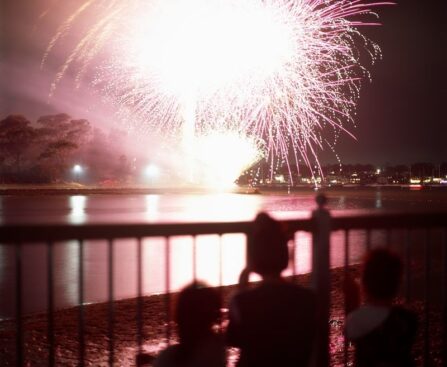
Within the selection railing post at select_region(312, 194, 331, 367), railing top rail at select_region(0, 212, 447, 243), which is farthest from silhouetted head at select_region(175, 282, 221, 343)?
railing post at select_region(312, 194, 331, 367)

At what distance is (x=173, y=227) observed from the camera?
3180mm

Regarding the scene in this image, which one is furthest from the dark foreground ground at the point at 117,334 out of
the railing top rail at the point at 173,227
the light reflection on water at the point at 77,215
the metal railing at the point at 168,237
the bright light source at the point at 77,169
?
the bright light source at the point at 77,169

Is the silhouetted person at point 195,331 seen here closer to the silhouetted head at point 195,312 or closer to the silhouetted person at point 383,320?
the silhouetted head at point 195,312

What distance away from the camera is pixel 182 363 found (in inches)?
97.1

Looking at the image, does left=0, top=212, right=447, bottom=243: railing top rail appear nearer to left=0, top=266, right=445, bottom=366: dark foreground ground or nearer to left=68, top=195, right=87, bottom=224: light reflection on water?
left=0, top=266, right=445, bottom=366: dark foreground ground

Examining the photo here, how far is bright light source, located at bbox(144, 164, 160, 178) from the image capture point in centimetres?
8294

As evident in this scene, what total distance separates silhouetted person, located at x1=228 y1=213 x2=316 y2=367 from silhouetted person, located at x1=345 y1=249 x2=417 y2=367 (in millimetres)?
501

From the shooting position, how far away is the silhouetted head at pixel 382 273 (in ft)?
9.47

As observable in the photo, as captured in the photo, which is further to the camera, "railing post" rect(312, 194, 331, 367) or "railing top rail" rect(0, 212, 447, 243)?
"railing post" rect(312, 194, 331, 367)

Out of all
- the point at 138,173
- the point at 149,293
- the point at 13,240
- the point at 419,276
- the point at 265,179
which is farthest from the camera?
the point at 265,179

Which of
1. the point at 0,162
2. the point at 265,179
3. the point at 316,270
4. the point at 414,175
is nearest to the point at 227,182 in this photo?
the point at 0,162

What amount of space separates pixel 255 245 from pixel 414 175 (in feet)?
681

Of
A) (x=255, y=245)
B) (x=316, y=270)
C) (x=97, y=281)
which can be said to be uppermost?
(x=255, y=245)

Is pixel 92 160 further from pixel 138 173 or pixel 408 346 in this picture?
pixel 408 346
